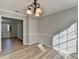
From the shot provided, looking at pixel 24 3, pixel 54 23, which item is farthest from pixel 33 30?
pixel 24 3

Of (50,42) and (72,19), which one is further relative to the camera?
(50,42)

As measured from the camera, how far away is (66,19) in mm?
5496

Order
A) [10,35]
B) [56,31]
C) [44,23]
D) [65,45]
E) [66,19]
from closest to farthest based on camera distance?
[65,45], [66,19], [56,31], [44,23], [10,35]

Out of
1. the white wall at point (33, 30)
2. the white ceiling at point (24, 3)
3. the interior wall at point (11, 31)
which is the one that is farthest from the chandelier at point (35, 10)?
the interior wall at point (11, 31)

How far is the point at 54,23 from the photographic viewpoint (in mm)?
5965

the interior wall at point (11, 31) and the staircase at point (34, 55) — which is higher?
the interior wall at point (11, 31)

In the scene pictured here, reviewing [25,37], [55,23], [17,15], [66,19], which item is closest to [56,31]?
[55,23]

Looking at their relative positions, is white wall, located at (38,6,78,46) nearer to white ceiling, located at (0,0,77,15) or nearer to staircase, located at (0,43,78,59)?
white ceiling, located at (0,0,77,15)

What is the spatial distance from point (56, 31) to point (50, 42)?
0.88 meters

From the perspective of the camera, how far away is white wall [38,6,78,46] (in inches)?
212

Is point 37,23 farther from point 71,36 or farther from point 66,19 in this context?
point 71,36

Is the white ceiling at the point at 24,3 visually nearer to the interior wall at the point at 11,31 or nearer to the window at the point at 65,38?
the window at the point at 65,38

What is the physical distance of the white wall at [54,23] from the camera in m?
5.38

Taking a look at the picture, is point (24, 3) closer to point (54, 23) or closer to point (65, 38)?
point (54, 23)
